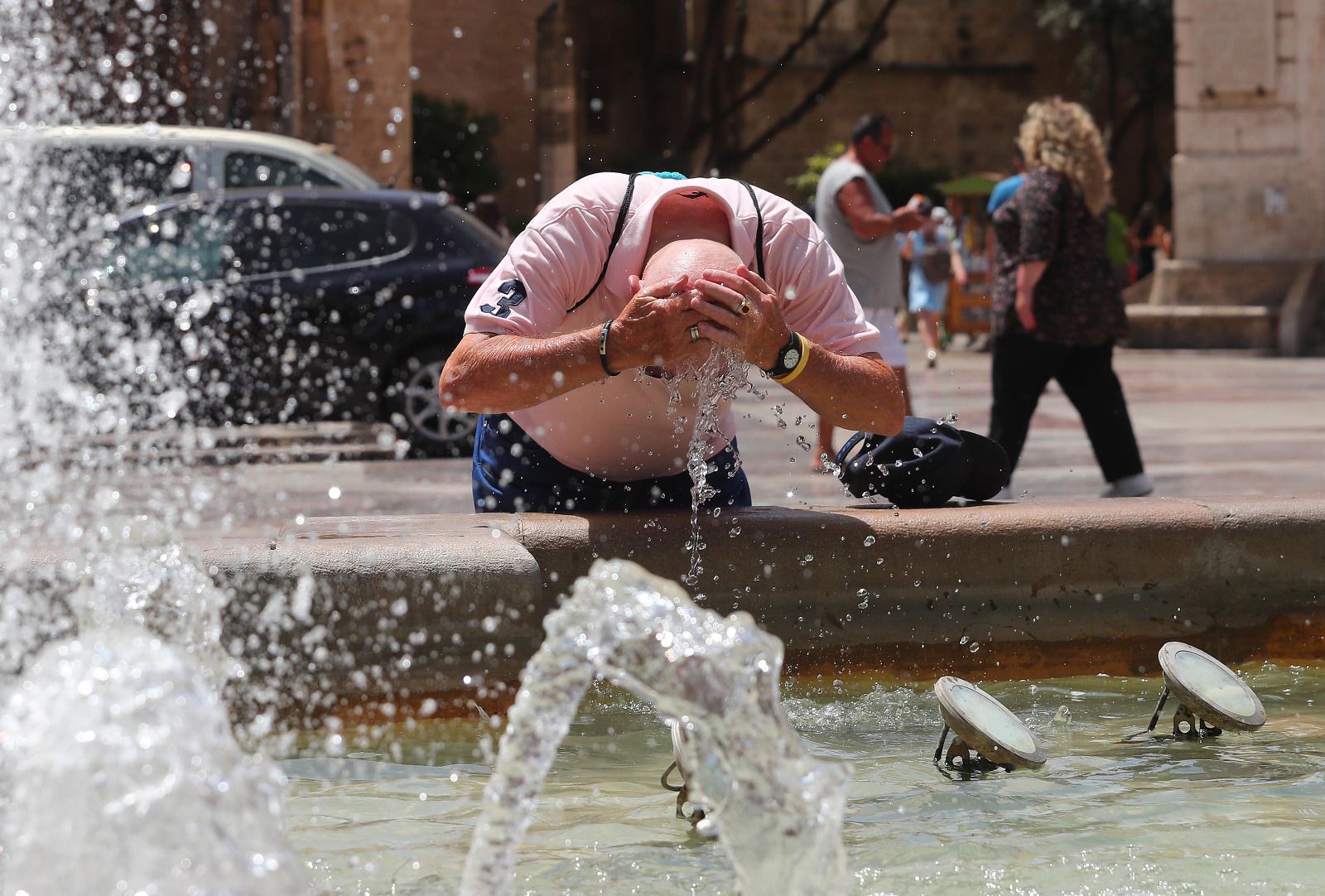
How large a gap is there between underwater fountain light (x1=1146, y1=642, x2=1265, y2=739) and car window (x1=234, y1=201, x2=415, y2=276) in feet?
25.9

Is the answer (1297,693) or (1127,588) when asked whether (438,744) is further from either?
(1297,693)

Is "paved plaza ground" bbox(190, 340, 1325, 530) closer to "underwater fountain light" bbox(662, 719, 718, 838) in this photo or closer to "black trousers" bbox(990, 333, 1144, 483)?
"black trousers" bbox(990, 333, 1144, 483)

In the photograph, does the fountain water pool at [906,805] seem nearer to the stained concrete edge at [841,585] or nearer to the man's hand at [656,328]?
the stained concrete edge at [841,585]

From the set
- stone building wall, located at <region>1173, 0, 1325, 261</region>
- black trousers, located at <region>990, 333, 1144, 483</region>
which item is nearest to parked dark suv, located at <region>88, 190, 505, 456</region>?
black trousers, located at <region>990, 333, 1144, 483</region>

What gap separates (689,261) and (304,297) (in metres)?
7.75

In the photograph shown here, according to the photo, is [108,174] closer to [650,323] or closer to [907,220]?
[907,220]

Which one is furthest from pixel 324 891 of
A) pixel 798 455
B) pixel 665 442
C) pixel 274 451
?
pixel 274 451

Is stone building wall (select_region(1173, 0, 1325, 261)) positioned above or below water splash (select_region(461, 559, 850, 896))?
above

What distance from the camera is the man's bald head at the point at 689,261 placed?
357 cm

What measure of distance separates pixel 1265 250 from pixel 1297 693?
54.3ft

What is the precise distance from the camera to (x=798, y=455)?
32.0 feet

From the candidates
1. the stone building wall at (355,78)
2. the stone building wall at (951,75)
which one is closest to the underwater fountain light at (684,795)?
the stone building wall at (355,78)

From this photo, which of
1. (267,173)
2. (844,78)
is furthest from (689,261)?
(844,78)

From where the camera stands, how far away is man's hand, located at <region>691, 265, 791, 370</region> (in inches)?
137
